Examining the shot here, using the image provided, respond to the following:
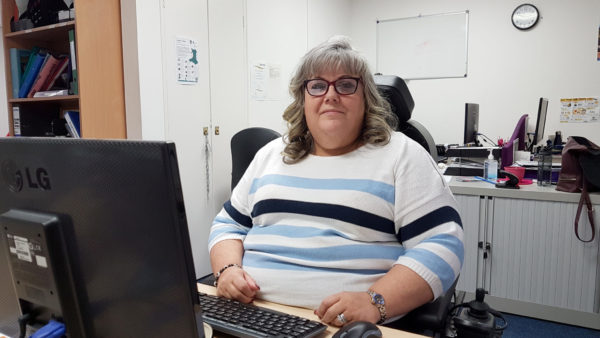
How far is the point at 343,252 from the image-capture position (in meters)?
1.10

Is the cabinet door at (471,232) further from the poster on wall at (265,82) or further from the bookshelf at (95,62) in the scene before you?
the bookshelf at (95,62)

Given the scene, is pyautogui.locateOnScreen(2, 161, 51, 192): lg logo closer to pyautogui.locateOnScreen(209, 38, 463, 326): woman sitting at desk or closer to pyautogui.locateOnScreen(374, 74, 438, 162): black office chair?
pyautogui.locateOnScreen(209, 38, 463, 326): woman sitting at desk

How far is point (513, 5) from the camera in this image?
4477mm

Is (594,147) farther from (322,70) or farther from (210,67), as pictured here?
(210,67)

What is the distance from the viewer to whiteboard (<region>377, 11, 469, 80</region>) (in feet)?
15.6

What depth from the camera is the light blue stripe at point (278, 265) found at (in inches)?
42.8

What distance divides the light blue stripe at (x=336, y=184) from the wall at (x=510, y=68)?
400 cm

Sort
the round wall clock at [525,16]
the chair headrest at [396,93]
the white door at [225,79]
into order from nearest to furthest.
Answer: the chair headrest at [396,93] < the white door at [225,79] < the round wall clock at [525,16]

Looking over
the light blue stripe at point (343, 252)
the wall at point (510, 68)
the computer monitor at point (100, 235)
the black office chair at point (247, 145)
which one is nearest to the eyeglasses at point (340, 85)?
the light blue stripe at point (343, 252)

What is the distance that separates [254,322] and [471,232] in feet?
6.98

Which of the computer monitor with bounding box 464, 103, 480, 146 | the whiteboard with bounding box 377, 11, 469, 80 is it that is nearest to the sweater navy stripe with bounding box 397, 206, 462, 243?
the computer monitor with bounding box 464, 103, 480, 146

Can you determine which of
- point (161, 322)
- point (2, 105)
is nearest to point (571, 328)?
point (161, 322)

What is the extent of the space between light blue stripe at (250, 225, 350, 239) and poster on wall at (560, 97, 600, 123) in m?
4.18

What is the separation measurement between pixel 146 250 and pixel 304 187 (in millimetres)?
697
